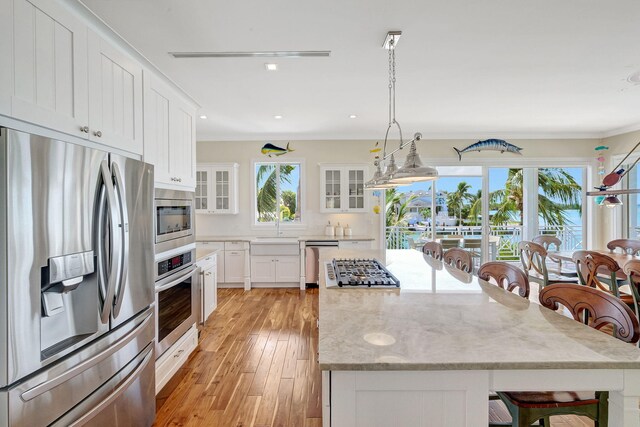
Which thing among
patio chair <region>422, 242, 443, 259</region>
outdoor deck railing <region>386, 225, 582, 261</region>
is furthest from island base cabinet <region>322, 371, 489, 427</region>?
outdoor deck railing <region>386, 225, 582, 261</region>

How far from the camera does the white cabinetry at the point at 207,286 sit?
334 cm

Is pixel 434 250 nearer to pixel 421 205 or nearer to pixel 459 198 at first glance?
pixel 421 205

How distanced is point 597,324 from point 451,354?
2.92 ft

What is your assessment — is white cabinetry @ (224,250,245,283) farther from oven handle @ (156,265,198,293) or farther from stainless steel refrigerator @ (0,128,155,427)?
stainless steel refrigerator @ (0,128,155,427)

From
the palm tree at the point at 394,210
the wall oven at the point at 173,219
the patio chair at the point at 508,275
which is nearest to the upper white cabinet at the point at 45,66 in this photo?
the wall oven at the point at 173,219

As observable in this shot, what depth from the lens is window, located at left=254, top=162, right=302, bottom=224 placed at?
571 centimetres

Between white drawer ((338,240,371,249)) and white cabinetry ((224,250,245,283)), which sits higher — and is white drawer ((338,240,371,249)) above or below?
above

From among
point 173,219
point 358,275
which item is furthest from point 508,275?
point 173,219

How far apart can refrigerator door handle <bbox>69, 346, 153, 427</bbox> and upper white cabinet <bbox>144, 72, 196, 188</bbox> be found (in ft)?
4.14

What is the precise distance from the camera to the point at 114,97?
1.88 meters

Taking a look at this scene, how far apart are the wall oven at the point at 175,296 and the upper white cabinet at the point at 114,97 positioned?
911 mm

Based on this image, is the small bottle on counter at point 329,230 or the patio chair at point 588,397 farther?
the small bottle on counter at point 329,230

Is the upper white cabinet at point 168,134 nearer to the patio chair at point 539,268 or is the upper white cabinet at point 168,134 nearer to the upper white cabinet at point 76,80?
the upper white cabinet at point 76,80

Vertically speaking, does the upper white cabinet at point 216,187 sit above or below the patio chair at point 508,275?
above
